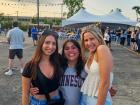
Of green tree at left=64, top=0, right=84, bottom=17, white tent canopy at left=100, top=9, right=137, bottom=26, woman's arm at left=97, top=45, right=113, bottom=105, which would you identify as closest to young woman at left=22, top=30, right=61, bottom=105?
woman's arm at left=97, top=45, right=113, bottom=105

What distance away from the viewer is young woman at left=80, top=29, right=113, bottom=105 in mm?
3738

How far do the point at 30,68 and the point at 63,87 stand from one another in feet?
1.21

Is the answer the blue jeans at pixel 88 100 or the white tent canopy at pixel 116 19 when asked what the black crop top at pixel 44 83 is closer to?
the blue jeans at pixel 88 100

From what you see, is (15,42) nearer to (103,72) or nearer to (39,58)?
(39,58)

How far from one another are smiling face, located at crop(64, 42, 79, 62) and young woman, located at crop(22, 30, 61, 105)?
115 millimetres

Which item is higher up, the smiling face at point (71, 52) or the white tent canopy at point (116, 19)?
the smiling face at point (71, 52)

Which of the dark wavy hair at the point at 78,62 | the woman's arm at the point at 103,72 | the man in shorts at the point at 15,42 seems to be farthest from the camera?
the man in shorts at the point at 15,42

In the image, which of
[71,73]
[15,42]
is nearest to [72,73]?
[71,73]

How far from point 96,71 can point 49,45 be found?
0.51 meters

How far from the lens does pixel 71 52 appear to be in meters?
3.98

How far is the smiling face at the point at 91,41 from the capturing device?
3873 mm

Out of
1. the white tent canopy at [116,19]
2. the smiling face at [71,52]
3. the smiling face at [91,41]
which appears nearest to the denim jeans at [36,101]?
the smiling face at [71,52]

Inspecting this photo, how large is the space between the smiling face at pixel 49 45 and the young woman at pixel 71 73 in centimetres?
18

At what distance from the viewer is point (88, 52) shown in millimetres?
4023
